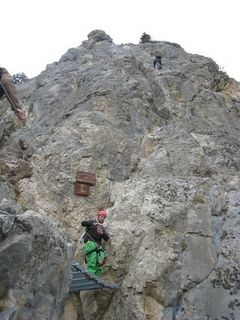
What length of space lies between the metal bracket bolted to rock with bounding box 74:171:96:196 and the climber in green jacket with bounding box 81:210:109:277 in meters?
2.93

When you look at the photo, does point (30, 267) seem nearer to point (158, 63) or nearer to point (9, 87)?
point (9, 87)

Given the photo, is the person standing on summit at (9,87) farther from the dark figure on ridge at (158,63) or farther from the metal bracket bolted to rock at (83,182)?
the dark figure on ridge at (158,63)

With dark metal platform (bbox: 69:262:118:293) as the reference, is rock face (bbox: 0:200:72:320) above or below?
above

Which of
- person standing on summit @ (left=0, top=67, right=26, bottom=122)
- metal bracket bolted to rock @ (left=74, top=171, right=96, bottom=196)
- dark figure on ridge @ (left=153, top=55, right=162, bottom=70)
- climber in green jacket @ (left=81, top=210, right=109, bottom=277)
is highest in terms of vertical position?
dark figure on ridge @ (left=153, top=55, right=162, bottom=70)

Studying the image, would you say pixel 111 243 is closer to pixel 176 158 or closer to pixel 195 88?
pixel 176 158

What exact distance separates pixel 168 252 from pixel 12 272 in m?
6.59

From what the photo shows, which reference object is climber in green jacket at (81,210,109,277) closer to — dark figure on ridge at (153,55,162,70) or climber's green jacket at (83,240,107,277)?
climber's green jacket at (83,240,107,277)

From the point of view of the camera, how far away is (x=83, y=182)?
19.2 meters

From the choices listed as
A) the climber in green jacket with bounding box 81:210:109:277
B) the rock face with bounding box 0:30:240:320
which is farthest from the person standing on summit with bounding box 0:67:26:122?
the climber in green jacket with bounding box 81:210:109:277

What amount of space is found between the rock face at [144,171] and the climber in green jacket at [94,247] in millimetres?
484

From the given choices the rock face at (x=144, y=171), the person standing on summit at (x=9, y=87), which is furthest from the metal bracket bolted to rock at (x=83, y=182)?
the person standing on summit at (x=9, y=87)

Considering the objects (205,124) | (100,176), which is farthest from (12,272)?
(205,124)

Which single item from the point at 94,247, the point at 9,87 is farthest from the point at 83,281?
the point at 9,87

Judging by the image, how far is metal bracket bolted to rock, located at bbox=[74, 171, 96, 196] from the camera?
62.4 ft
